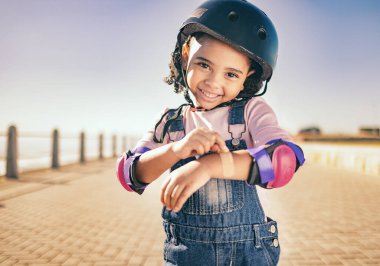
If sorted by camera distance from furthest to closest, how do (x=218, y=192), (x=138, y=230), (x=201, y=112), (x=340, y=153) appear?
(x=340, y=153), (x=138, y=230), (x=201, y=112), (x=218, y=192)

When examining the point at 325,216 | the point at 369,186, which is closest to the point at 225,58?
the point at 325,216

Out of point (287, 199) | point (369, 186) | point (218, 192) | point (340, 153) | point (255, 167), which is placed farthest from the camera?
point (340, 153)

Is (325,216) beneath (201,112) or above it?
beneath

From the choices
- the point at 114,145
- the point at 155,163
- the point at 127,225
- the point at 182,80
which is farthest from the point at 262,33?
the point at 114,145

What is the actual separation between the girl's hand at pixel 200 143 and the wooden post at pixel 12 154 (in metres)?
10.0

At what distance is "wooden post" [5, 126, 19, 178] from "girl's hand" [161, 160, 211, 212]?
10051 mm

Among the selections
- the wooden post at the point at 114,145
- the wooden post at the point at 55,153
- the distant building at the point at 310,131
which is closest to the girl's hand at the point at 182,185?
the wooden post at the point at 55,153

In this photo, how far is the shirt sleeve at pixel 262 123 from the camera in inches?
52.9

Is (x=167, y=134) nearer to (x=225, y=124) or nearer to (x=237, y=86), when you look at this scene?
(x=225, y=124)

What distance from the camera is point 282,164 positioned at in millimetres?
1226

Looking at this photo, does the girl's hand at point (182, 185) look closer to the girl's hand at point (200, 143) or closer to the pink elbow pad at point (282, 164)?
the girl's hand at point (200, 143)

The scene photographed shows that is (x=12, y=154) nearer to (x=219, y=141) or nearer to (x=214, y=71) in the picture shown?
(x=214, y=71)

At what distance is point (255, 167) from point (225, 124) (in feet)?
1.29

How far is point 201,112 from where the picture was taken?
166cm
